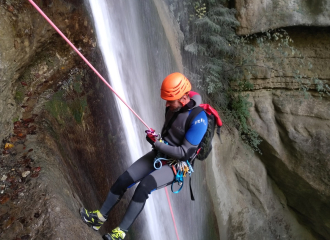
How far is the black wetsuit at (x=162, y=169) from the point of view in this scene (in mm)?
2484

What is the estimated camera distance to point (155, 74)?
503 cm

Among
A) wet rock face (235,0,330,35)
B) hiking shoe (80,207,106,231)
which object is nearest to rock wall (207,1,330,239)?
wet rock face (235,0,330,35)

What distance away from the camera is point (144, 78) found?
15.2 feet

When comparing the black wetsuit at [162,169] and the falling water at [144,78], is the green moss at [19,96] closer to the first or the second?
the falling water at [144,78]

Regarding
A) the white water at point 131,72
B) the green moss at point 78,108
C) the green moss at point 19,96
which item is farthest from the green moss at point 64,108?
the white water at point 131,72

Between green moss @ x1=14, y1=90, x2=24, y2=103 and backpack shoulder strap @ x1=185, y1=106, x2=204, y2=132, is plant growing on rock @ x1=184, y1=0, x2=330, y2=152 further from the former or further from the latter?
green moss @ x1=14, y1=90, x2=24, y2=103

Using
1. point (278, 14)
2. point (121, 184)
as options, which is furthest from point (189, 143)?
point (278, 14)

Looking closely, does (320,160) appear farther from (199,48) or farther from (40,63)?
(40,63)

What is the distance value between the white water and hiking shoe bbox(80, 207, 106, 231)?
1487mm

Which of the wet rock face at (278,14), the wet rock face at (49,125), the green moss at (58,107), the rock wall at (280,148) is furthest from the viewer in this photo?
the rock wall at (280,148)

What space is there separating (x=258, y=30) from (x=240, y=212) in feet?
15.4

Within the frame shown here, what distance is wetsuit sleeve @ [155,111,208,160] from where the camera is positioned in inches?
97.5

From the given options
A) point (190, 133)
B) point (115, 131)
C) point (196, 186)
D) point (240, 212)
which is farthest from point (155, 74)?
point (240, 212)

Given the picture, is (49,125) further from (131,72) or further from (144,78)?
(144,78)
